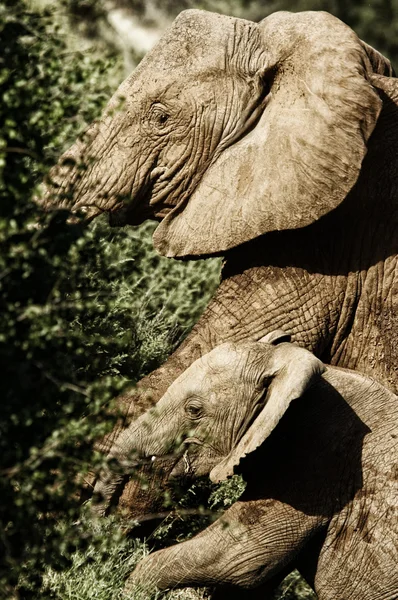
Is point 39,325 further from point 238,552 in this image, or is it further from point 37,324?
point 238,552

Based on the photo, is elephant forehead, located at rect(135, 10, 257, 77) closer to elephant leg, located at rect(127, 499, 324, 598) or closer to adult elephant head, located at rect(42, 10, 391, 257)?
adult elephant head, located at rect(42, 10, 391, 257)

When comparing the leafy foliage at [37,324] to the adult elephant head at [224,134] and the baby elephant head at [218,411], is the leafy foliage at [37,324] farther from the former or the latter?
the adult elephant head at [224,134]

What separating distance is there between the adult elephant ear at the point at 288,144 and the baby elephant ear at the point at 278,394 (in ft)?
2.23

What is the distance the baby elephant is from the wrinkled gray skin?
306mm

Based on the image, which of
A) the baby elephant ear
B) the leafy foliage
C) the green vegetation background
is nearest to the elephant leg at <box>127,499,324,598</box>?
the baby elephant ear

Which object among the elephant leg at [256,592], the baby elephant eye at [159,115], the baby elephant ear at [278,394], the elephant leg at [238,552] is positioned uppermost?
the baby elephant eye at [159,115]

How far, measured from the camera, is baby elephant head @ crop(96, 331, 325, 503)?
19.9 feet

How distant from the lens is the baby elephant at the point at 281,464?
20.0 feet

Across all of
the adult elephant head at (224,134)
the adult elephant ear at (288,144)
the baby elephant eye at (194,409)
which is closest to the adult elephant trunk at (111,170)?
the adult elephant head at (224,134)

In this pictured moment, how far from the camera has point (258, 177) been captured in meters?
Result: 6.63

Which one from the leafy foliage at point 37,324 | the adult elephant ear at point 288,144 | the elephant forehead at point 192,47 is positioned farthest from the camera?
the elephant forehead at point 192,47

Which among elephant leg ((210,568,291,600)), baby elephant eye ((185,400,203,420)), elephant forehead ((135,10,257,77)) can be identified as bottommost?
elephant leg ((210,568,291,600))

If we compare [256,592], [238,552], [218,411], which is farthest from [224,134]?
[256,592]

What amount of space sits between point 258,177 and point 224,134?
0.24 m
